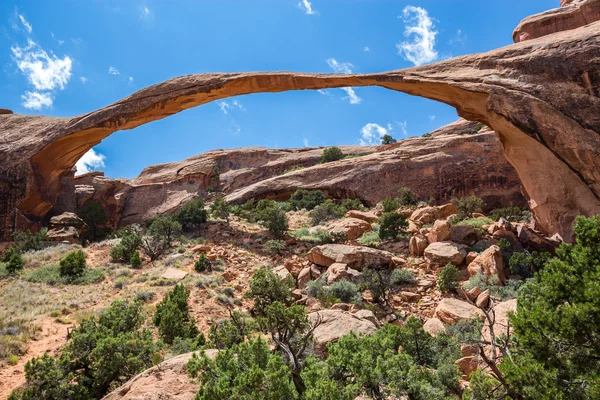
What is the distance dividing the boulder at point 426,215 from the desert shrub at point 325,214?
5.08 metres

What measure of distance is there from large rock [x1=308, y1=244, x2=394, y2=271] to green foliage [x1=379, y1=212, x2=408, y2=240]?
2683 mm

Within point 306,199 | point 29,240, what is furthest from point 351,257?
point 29,240

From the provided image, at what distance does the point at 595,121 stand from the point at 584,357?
28.6ft

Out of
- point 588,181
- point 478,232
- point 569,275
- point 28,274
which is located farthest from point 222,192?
point 569,275

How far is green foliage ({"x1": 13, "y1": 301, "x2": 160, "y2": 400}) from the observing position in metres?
5.63

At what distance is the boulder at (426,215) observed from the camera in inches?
682

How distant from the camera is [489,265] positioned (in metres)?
10.5

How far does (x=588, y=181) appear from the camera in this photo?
33.9ft

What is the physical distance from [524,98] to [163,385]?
39.9 ft

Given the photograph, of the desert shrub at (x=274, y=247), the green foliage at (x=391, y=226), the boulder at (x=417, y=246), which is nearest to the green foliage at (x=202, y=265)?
the desert shrub at (x=274, y=247)

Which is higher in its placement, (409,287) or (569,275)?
(569,275)

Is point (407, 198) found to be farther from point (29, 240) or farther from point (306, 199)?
point (29, 240)

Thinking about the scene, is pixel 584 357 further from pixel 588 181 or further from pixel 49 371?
pixel 588 181

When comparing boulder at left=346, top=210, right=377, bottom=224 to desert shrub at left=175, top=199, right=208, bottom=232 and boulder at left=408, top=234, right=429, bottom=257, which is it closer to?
boulder at left=408, top=234, right=429, bottom=257
